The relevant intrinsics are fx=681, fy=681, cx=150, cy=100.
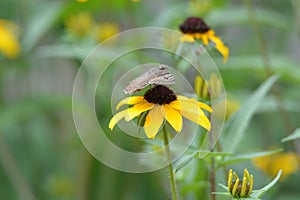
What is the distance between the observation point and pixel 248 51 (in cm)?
148

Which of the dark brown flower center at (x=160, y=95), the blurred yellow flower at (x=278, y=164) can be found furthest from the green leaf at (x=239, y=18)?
the dark brown flower center at (x=160, y=95)

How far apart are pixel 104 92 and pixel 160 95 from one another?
66 centimetres

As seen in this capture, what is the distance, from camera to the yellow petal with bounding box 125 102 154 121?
54 centimetres

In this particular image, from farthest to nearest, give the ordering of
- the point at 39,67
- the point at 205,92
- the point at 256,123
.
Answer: the point at 39,67, the point at 256,123, the point at 205,92

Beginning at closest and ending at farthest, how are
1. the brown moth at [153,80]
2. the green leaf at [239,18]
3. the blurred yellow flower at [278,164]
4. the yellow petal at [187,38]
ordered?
the brown moth at [153,80], the yellow petal at [187,38], the blurred yellow flower at [278,164], the green leaf at [239,18]

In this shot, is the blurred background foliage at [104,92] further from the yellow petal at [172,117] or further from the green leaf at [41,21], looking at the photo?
the yellow petal at [172,117]

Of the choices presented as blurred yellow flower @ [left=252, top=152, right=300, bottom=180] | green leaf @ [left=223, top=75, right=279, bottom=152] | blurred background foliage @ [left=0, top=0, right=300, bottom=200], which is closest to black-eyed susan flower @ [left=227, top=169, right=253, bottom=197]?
green leaf @ [left=223, top=75, right=279, bottom=152]

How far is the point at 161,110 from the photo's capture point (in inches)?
21.8

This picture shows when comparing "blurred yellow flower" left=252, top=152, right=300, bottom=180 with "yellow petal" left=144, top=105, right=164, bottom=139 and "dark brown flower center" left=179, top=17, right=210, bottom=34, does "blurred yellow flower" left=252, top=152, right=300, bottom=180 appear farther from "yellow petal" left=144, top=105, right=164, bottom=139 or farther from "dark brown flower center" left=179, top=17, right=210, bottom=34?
"yellow petal" left=144, top=105, right=164, bottom=139

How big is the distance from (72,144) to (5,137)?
195mm

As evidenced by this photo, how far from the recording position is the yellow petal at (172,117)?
0.53m

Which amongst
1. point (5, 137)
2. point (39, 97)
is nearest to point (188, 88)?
point (39, 97)

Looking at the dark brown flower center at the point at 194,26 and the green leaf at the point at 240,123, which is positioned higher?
the dark brown flower center at the point at 194,26

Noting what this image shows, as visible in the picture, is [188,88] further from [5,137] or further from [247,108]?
[5,137]
